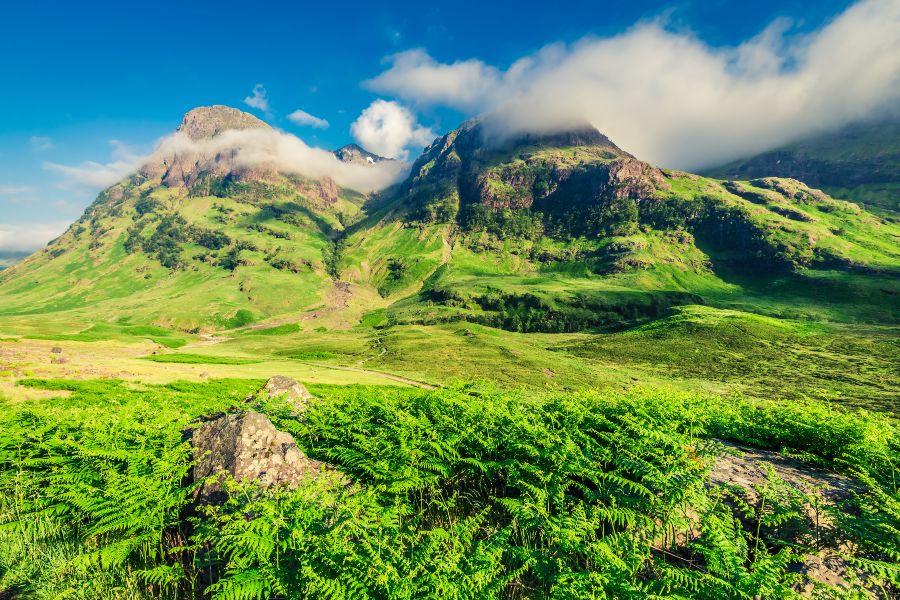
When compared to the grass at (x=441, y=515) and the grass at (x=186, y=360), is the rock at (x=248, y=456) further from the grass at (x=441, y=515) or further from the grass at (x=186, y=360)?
the grass at (x=186, y=360)

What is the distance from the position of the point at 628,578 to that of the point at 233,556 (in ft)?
21.6

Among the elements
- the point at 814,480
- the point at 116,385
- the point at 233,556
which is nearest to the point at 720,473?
the point at 814,480

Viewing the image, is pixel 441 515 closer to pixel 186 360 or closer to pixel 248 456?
pixel 248 456

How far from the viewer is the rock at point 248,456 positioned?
33.1ft

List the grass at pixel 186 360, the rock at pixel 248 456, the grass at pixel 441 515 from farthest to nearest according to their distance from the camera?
the grass at pixel 186 360, the rock at pixel 248 456, the grass at pixel 441 515

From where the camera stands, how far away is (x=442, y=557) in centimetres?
639

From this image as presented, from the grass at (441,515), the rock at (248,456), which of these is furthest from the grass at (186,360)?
the rock at (248,456)

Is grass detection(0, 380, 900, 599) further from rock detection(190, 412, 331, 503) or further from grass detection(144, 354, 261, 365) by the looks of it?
grass detection(144, 354, 261, 365)

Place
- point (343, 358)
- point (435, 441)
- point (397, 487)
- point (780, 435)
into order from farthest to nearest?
point (343, 358) → point (780, 435) → point (435, 441) → point (397, 487)

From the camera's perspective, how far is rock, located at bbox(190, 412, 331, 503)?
10.1 m

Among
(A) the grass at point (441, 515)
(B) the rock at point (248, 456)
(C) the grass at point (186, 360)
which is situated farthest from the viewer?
(C) the grass at point (186, 360)

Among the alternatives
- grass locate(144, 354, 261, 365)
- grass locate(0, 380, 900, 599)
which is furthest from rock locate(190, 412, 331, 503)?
grass locate(144, 354, 261, 365)

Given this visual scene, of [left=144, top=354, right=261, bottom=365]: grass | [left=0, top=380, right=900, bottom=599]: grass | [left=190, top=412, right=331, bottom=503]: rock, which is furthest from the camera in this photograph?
[left=144, top=354, right=261, bottom=365]: grass

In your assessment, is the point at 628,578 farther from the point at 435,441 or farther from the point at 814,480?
the point at 814,480
